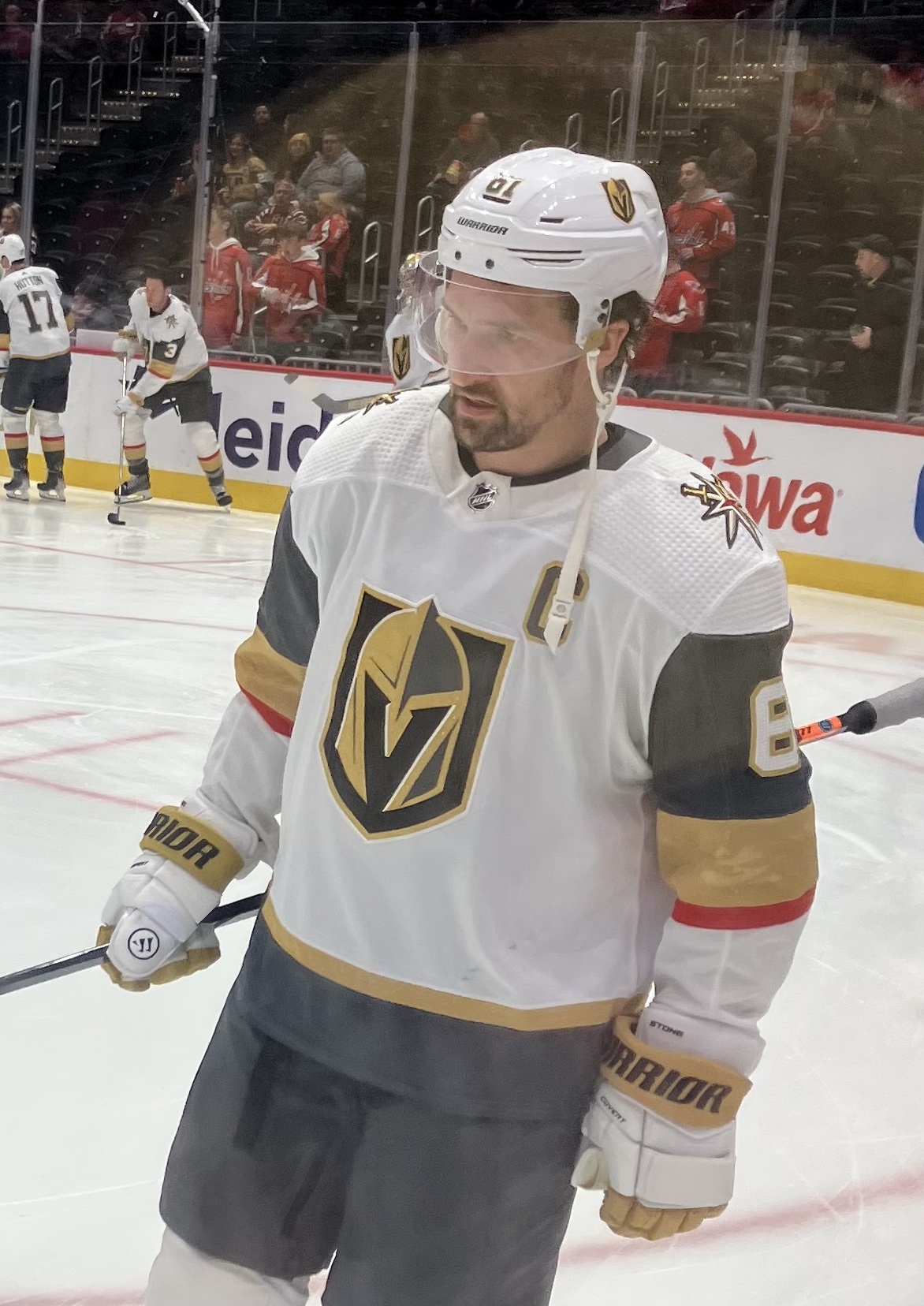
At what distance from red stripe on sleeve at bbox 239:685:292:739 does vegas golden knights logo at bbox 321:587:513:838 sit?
134mm

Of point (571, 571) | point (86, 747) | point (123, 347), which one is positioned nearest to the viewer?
point (571, 571)

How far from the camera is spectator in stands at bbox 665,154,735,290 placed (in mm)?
7602

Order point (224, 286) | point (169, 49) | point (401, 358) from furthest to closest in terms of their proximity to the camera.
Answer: point (169, 49) < point (224, 286) < point (401, 358)

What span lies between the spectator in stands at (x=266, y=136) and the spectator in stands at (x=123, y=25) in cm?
263

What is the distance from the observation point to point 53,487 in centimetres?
832

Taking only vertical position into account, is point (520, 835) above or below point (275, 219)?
below

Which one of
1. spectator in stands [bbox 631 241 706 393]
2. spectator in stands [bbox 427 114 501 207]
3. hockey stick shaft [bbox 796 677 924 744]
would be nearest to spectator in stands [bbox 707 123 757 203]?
spectator in stands [bbox 631 241 706 393]

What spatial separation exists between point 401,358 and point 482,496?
0.45 m

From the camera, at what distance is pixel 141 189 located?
427 inches

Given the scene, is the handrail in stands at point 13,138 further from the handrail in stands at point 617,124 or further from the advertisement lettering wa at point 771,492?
the advertisement lettering wa at point 771,492

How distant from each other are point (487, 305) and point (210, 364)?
7750mm

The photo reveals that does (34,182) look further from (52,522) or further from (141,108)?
(52,522)

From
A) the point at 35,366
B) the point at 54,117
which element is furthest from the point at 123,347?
the point at 54,117

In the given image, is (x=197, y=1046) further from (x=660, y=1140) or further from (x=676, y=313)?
(x=676, y=313)
